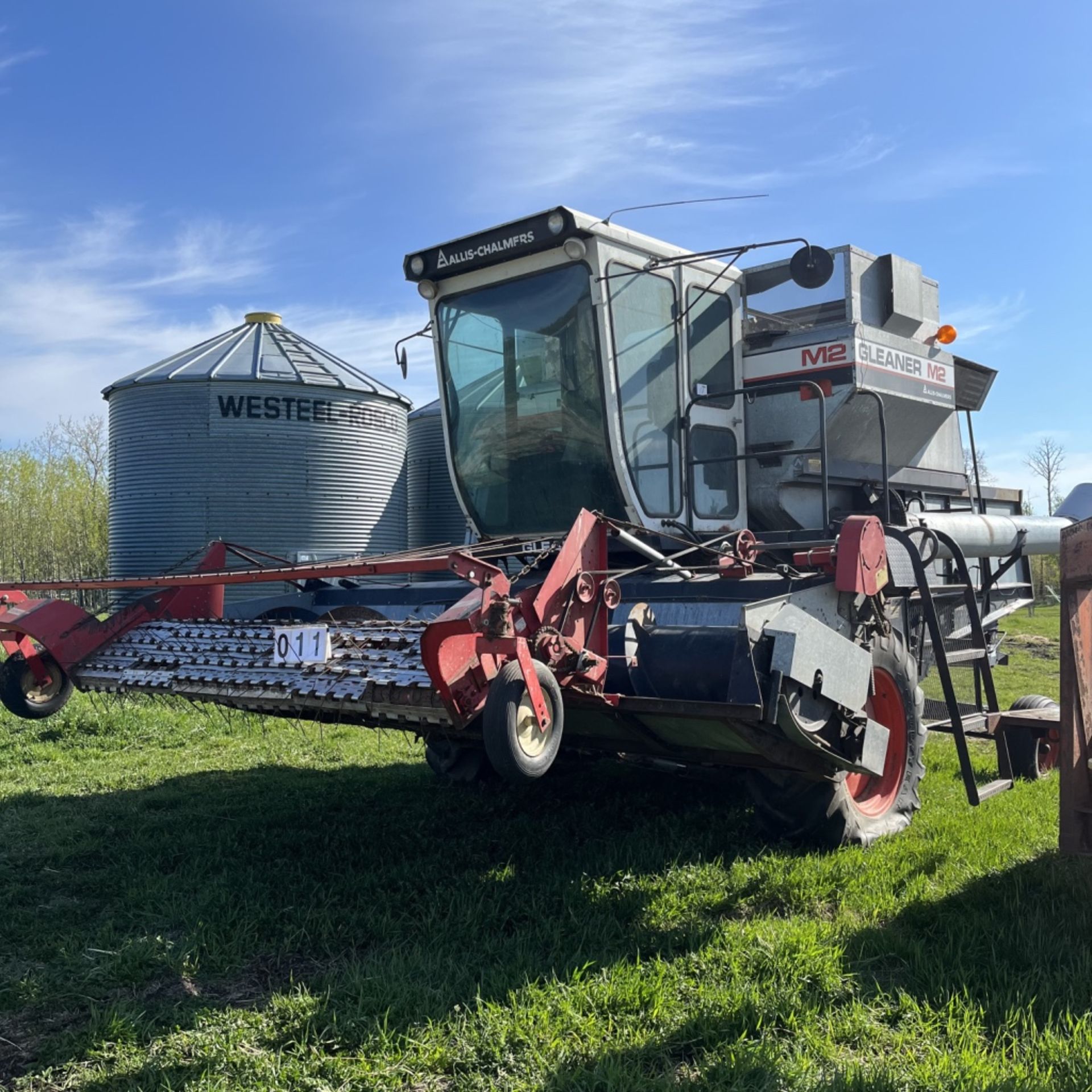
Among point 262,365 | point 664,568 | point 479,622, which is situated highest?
point 262,365

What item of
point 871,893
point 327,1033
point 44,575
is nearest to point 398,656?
point 327,1033

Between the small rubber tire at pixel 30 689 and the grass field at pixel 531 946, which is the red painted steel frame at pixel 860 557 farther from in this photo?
the small rubber tire at pixel 30 689

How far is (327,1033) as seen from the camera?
293 cm

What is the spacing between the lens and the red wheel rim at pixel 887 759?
4.76m

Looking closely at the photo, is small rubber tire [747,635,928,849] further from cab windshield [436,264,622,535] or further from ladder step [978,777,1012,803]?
cab windshield [436,264,622,535]

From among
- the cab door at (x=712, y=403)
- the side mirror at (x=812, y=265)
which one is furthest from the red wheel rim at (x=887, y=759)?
the side mirror at (x=812, y=265)

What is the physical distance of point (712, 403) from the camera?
5.78 m

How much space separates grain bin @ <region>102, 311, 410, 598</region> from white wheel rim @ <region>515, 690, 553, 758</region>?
32.7 feet

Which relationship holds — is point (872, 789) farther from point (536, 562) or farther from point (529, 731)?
point (529, 731)

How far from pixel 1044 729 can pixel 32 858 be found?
4.95 m

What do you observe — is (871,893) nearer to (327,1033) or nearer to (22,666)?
(327,1033)

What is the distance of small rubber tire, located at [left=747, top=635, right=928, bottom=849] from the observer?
4355 mm

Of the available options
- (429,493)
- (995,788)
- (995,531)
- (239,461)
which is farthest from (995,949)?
(429,493)

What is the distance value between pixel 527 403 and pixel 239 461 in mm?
8493
